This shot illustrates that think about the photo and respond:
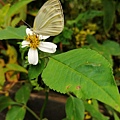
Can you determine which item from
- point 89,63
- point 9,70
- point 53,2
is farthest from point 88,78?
point 9,70

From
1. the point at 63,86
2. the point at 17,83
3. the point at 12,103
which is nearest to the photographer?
the point at 63,86

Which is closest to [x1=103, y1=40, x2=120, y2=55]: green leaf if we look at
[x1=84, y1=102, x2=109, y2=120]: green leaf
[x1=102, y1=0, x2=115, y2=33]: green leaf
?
[x1=102, y1=0, x2=115, y2=33]: green leaf

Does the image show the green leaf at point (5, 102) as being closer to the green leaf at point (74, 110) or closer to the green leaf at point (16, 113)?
the green leaf at point (16, 113)

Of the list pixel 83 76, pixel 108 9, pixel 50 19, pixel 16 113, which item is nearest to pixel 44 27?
pixel 50 19

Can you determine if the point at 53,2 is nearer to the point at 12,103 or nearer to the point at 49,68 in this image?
the point at 49,68

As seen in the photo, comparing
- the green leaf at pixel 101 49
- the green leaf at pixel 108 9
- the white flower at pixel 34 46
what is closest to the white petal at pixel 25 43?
the white flower at pixel 34 46
